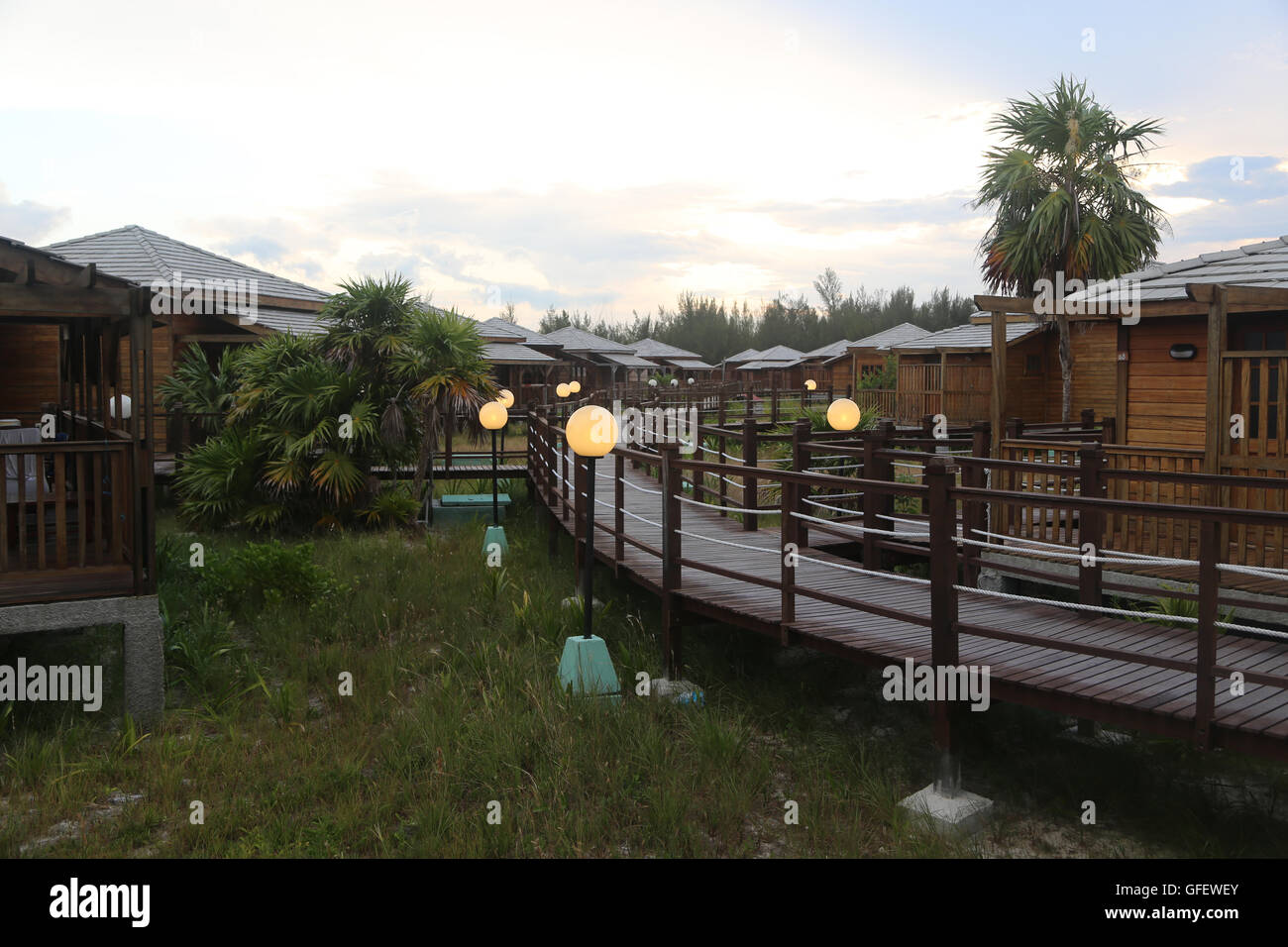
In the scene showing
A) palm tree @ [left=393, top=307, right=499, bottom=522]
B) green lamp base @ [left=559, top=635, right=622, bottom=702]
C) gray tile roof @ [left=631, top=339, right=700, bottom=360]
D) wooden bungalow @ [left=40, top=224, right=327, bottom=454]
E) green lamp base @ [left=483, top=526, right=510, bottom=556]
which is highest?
gray tile roof @ [left=631, top=339, right=700, bottom=360]

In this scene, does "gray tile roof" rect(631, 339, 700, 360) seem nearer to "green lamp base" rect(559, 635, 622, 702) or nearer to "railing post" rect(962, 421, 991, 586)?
"railing post" rect(962, 421, 991, 586)

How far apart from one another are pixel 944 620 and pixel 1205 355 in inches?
322

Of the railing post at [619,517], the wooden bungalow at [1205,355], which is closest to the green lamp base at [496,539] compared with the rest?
the railing post at [619,517]

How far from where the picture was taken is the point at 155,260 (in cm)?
1778

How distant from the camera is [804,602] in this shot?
23.3 ft

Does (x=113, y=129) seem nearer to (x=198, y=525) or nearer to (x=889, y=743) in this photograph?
(x=198, y=525)

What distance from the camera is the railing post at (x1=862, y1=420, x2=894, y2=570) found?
8.21 m

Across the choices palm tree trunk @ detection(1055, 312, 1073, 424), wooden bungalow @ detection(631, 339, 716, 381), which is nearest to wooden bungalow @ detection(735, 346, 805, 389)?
wooden bungalow @ detection(631, 339, 716, 381)

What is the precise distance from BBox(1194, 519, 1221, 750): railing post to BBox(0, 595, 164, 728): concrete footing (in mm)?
6779

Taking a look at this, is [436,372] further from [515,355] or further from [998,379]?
[515,355]

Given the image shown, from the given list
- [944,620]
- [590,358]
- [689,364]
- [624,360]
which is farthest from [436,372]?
[689,364]
